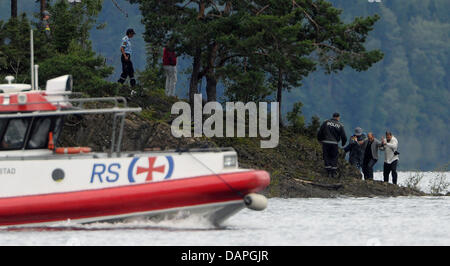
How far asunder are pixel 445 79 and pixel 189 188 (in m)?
155

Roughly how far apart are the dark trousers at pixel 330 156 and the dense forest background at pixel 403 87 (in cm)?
12463

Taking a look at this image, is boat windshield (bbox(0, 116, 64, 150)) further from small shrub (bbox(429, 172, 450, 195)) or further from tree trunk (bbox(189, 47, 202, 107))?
small shrub (bbox(429, 172, 450, 195))

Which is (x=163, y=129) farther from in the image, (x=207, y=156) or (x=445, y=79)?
(x=445, y=79)

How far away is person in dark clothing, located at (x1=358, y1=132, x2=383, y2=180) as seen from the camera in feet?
100

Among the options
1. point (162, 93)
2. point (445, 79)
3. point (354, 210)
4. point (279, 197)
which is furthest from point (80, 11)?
point (445, 79)

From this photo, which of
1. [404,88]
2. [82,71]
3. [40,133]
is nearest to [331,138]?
[82,71]

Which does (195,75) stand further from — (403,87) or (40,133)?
(403,87)

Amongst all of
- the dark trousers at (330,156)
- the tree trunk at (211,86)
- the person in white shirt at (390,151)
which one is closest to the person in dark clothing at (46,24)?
the tree trunk at (211,86)

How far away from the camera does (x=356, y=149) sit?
3209 cm

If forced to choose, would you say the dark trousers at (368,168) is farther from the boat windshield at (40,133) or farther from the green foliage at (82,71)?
the boat windshield at (40,133)

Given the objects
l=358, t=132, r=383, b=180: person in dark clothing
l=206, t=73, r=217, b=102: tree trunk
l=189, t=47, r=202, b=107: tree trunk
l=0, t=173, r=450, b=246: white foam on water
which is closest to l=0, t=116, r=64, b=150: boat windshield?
l=0, t=173, r=450, b=246: white foam on water

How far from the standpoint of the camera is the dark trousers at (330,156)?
29.8 meters

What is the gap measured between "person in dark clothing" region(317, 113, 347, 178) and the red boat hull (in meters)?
11.3

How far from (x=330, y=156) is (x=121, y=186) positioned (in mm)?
12912
